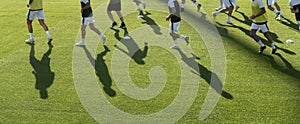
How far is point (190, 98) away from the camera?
735 cm

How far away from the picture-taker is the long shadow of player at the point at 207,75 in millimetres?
7564

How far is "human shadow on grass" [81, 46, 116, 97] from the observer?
25.8 ft

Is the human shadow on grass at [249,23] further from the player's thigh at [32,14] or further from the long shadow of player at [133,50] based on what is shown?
the player's thigh at [32,14]

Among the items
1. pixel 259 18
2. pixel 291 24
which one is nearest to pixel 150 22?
pixel 259 18

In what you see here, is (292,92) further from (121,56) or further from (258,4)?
(121,56)

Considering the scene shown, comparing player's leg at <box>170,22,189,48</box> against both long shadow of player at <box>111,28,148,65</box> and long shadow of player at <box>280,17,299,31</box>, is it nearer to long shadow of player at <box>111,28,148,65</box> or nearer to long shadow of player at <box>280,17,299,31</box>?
long shadow of player at <box>111,28,148,65</box>

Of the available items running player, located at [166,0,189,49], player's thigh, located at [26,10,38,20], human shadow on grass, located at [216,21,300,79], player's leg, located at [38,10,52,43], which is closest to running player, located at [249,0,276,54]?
human shadow on grass, located at [216,21,300,79]

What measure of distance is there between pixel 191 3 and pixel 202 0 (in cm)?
78

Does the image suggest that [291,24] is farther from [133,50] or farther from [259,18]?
[133,50]

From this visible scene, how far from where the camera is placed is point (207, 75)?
328 inches

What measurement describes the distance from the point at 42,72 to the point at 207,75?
13.3 ft

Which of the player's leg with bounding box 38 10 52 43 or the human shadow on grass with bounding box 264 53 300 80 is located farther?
the player's leg with bounding box 38 10 52 43

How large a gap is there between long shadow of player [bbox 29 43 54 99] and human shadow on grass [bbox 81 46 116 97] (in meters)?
1.09

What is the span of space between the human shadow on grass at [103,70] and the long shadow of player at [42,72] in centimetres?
109
